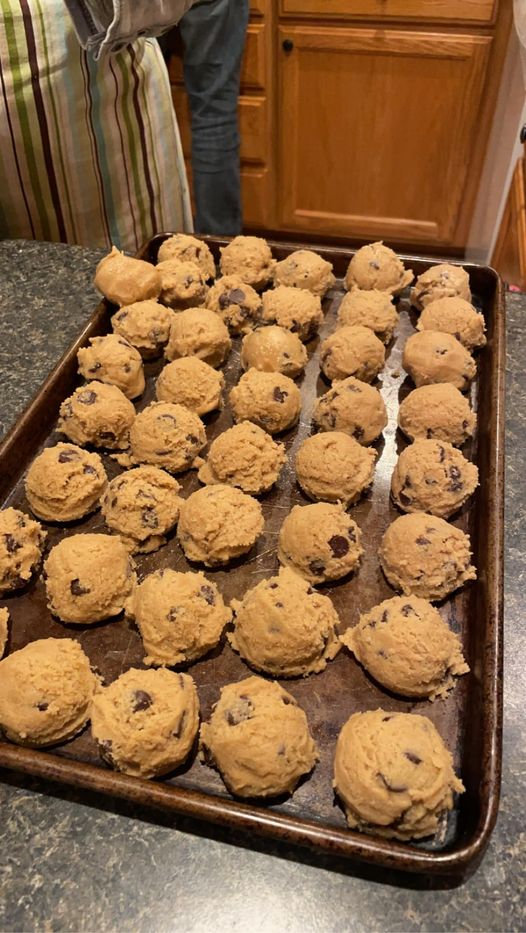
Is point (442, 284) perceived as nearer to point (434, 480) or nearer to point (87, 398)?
point (434, 480)

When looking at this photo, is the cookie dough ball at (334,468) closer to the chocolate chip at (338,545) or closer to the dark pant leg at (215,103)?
the chocolate chip at (338,545)

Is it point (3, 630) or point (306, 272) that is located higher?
point (306, 272)

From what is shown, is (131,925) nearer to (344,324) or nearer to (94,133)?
(344,324)

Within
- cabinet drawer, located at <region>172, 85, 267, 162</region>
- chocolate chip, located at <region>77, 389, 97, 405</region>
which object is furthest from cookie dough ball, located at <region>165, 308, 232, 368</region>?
cabinet drawer, located at <region>172, 85, 267, 162</region>

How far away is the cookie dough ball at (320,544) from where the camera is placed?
104 centimetres

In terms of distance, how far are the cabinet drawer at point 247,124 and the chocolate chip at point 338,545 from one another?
226 cm

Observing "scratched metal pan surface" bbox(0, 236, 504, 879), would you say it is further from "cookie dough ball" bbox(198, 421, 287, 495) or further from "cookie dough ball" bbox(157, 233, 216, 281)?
"cookie dough ball" bbox(157, 233, 216, 281)

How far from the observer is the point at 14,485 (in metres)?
1.20

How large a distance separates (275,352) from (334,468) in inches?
12.6

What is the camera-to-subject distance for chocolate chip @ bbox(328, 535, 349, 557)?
1.03 metres

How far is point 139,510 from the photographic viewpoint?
111cm

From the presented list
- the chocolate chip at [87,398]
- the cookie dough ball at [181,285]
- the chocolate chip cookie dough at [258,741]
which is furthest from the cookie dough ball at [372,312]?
the chocolate chip cookie dough at [258,741]

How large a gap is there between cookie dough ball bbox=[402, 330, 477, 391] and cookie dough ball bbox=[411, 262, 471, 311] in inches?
5.9

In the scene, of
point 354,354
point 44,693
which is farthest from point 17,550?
point 354,354
